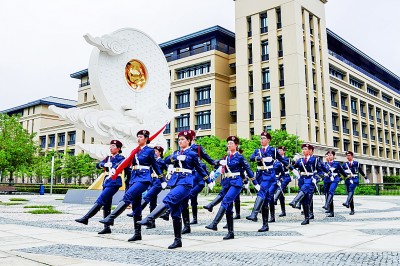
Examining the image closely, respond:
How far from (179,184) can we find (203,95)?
4545 cm

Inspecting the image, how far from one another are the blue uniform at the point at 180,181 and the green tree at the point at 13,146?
114 ft

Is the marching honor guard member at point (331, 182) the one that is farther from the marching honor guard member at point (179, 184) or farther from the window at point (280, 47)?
the window at point (280, 47)

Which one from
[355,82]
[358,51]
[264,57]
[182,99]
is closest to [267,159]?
[264,57]

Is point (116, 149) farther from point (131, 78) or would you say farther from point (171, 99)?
point (171, 99)

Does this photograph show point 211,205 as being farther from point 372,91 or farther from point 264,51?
point 372,91

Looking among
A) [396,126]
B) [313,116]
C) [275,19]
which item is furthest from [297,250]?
[396,126]

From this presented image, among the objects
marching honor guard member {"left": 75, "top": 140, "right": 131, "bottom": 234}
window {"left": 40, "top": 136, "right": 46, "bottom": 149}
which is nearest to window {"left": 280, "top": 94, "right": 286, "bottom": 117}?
marching honor guard member {"left": 75, "top": 140, "right": 131, "bottom": 234}

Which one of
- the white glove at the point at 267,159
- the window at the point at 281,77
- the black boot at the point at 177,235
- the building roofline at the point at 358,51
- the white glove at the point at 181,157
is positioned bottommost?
the black boot at the point at 177,235

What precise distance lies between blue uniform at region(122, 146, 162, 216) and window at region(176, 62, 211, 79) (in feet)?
146

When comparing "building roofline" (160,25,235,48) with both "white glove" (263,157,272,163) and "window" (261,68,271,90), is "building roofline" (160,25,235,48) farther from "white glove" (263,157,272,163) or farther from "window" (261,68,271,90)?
"white glove" (263,157,272,163)

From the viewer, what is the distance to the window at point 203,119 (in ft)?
167

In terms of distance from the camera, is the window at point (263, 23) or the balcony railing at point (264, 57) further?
the window at point (263, 23)

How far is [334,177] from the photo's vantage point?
43.0ft

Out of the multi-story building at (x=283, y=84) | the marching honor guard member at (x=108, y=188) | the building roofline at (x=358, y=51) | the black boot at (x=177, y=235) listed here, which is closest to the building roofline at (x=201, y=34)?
the multi-story building at (x=283, y=84)
